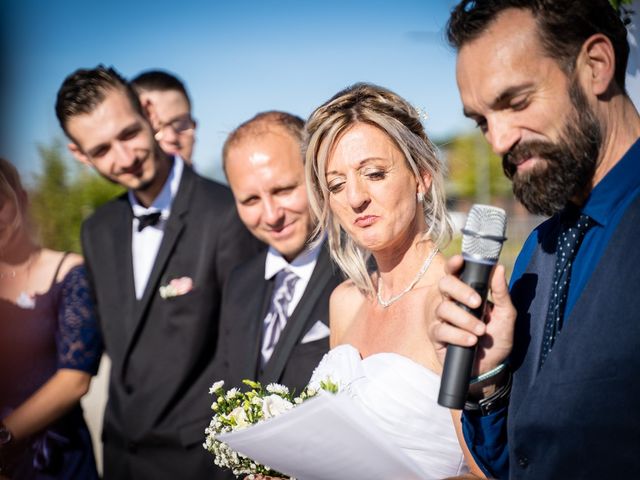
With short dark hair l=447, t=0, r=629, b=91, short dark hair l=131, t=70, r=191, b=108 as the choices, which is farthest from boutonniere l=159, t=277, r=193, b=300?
short dark hair l=447, t=0, r=629, b=91

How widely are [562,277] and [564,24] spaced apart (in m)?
0.64

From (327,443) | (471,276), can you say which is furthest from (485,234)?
(327,443)

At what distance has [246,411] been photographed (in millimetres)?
2355

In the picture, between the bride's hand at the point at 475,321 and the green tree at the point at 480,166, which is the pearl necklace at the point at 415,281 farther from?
the green tree at the point at 480,166

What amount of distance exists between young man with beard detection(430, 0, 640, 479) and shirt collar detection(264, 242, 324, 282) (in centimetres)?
158

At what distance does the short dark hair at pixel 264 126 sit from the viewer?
3.49m

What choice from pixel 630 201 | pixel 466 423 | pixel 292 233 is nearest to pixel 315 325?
pixel 292 233

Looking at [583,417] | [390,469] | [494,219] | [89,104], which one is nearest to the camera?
[583,417]

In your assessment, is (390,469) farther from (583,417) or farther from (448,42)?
(448,42)

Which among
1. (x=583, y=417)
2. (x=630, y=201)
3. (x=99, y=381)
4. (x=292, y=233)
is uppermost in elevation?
(x=630, y=201)

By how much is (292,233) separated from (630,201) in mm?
1947

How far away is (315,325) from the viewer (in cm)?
324

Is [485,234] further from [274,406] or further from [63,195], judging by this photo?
[63,195]

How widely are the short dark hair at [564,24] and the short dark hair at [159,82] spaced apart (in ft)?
13.9
